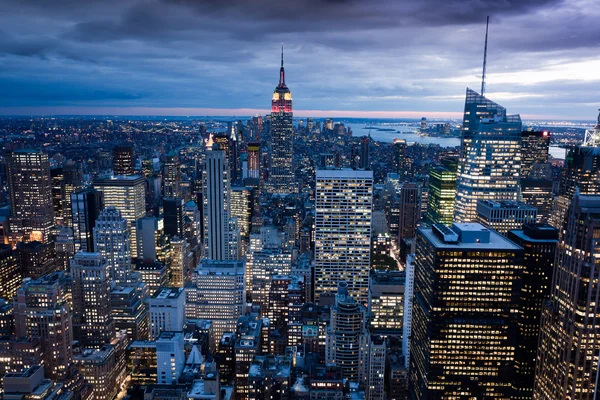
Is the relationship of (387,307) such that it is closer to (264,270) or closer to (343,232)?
(343,232)

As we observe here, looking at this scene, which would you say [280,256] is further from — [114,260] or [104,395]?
[104,395]

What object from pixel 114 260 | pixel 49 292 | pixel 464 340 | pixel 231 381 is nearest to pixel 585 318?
pixel 464 340

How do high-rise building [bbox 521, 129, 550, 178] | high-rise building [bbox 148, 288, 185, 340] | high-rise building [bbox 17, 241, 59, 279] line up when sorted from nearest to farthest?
high-rise building [bbox 148, 288, 185, 340] < high-rise building [bbox 17, 241, 59, 279] < high-rise building [bbox 521, 129, 550, 178]

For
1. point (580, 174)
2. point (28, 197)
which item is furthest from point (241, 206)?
point (580, 174)

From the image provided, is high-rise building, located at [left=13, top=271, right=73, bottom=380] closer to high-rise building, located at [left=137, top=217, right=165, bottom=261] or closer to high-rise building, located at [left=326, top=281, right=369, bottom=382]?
high-rise building, located at [left=326, top=281, right=369, bottom=382]

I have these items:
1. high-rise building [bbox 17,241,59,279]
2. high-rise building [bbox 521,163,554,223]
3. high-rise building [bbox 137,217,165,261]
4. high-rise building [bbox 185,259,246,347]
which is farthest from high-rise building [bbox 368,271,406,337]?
high-rise building [bbox 17,241,59,279]

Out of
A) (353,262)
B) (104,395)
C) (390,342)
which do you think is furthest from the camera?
(353,262)
